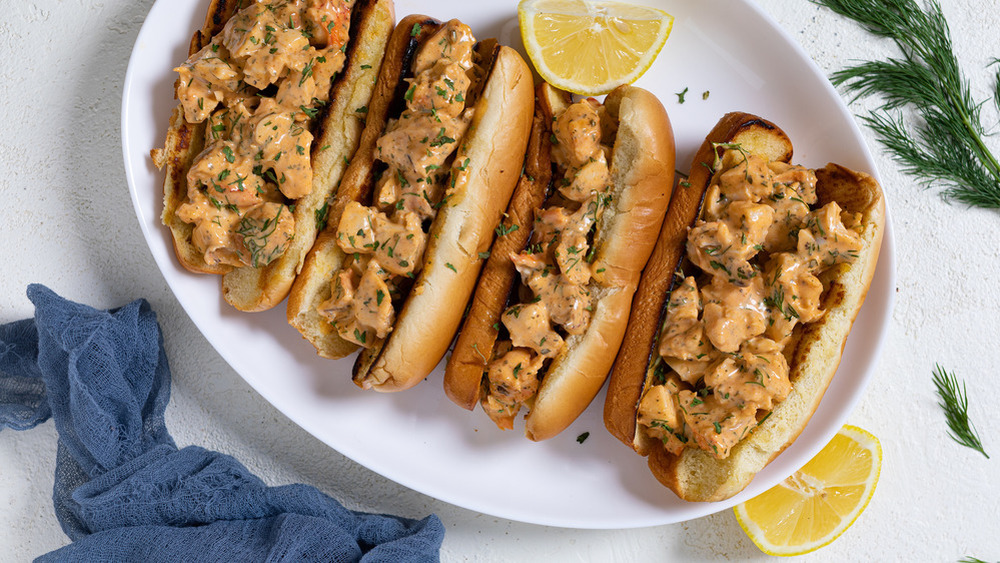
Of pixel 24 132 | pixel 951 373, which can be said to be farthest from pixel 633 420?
pixel 24 132

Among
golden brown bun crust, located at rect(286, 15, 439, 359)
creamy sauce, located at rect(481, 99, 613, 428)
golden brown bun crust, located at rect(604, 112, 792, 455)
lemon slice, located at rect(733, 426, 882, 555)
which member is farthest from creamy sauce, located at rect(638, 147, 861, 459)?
golden brown bun crust, located at rect(286, 15, 439, 359)

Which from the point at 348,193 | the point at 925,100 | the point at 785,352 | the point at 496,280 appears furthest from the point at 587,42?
the point at 925,100

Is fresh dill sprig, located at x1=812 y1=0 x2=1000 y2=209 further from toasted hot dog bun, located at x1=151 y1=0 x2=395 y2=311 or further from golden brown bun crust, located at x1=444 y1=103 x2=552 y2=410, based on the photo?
toasted hot dog bun, located at x1=151 y1=0 x2=395 y2=311

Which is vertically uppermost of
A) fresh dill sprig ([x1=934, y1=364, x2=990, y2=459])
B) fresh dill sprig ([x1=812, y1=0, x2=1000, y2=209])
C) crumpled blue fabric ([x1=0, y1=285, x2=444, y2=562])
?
fresh dill sprig ([x1=812, y1=0, x2=1000, y2=209])

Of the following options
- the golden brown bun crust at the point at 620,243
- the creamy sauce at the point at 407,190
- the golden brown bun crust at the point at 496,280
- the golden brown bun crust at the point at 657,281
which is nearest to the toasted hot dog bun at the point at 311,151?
the creamy sauce at the point at 407,190

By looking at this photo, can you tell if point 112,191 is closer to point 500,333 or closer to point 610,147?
point 500,333

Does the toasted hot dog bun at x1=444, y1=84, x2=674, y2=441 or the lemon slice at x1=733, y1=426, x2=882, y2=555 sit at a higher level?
the toasted hot dog bun at x1=444, y1=84, x2=674, y2=441

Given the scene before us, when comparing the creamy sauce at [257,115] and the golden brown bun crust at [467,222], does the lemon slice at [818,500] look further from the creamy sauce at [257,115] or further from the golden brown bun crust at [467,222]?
the creamy sauce at [257,115]
